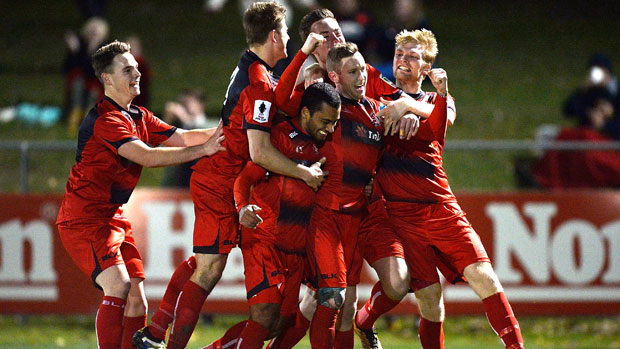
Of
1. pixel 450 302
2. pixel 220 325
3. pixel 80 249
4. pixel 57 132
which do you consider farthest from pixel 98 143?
pixel 57 132

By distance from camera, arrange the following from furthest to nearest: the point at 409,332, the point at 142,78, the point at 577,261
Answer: the point at 142,78 → the point at 409,332 → the point at 577,261

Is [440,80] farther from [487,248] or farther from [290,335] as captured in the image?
[487,248]

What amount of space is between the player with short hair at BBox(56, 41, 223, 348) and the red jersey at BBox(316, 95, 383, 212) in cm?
84

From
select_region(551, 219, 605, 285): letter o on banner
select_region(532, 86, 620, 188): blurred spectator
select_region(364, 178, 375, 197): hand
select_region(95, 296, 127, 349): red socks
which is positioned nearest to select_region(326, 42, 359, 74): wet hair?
select_region(364, 178, 375, 197): hand

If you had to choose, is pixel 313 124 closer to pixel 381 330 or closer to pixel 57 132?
pixel 381 330

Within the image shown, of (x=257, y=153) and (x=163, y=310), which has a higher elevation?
(x=257, y=153)

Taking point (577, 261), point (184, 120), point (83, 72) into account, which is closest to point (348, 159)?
point (577, 261)

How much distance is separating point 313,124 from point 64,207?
194 centimetres

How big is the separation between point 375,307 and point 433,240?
747mm

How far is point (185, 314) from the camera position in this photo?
6.52 m

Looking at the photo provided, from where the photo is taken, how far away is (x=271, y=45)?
6.34 meters

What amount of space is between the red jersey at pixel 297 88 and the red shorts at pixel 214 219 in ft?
2.61

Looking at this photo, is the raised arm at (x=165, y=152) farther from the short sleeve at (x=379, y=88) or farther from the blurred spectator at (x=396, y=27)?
the blurred spectator at (x=396, y=27)

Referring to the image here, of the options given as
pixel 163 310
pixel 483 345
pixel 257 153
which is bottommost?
pixel 483 345
